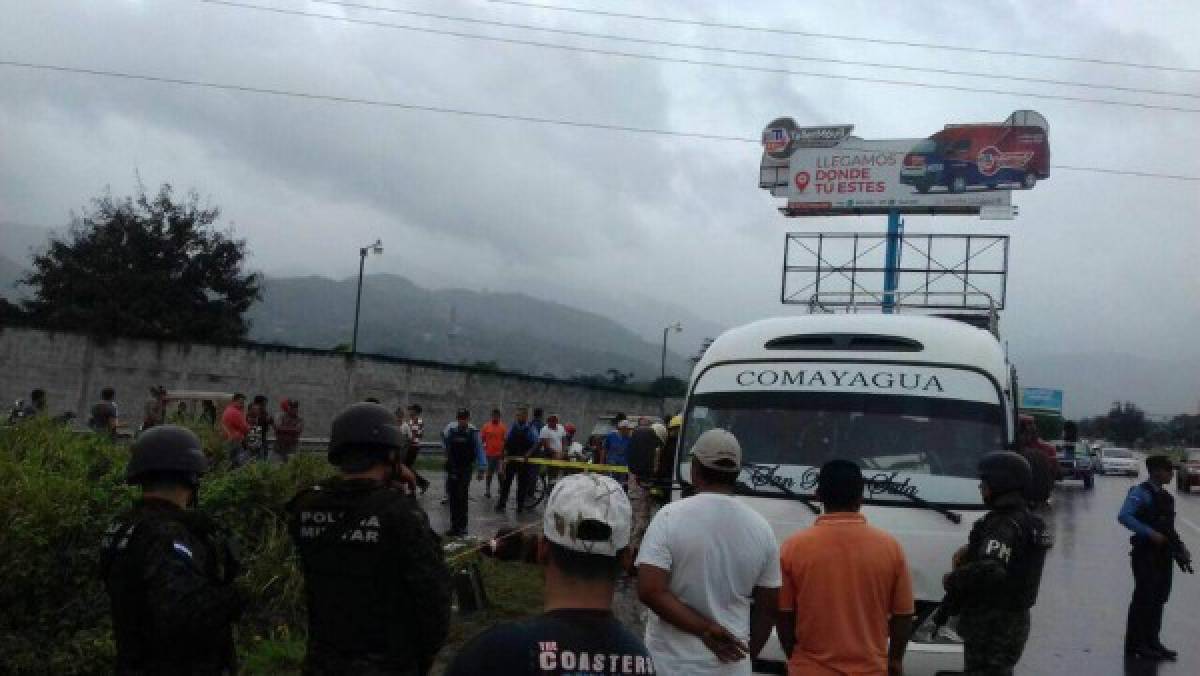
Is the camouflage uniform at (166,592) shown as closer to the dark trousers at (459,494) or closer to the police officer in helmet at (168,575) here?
the police officer in helmet at (168,575)

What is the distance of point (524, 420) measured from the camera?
1902 centimetres

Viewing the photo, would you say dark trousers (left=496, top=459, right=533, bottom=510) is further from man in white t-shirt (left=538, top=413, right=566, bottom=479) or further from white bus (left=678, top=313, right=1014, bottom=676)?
white bus (left=678, top=313, right=1014, bottom=676)

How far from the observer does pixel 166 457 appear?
3.76 metres

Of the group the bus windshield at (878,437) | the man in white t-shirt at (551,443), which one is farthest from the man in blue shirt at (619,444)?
the bus windshield at (878,437)

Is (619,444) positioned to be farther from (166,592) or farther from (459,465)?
(166,592)

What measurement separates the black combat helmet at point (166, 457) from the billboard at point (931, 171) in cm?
2925

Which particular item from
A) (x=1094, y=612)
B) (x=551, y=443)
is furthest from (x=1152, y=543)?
(x=551, y=443)

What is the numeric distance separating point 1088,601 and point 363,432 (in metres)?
11.2

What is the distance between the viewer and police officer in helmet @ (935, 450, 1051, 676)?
4.91 meters

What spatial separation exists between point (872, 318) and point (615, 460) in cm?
1311

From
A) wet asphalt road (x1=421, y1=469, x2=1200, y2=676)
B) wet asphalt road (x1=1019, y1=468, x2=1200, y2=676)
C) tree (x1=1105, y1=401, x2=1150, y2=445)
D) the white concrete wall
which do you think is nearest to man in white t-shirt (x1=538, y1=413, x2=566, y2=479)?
wet asphalt road (x1=421, y1=469, x2=1200, y2=676)

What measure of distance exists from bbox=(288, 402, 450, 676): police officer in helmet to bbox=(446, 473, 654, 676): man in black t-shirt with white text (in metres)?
1.13

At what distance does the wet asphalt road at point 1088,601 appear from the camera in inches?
360

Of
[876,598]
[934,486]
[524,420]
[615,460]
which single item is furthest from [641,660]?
[615,460]
